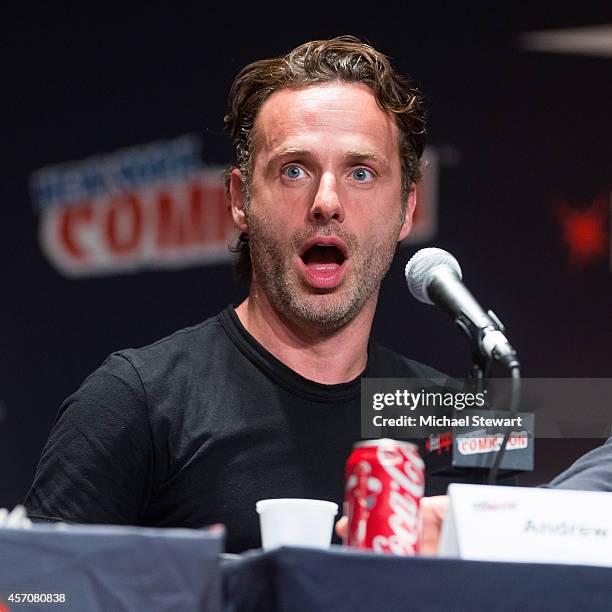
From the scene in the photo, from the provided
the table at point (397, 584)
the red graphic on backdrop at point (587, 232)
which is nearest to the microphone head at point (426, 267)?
the table at point (397, 584)

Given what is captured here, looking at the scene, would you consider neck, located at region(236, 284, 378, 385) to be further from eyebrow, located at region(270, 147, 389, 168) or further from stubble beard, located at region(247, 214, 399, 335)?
eyebrow, located at region(270, 147, 389, 168)

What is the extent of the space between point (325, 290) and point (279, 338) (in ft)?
0.41

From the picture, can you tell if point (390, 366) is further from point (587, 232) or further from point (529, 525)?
point (529, 525)

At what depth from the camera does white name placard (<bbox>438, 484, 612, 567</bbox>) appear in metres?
0.92

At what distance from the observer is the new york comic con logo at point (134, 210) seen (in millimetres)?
3010

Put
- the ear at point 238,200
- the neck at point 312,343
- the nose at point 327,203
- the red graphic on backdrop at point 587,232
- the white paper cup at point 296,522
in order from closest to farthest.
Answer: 1. the white paper cup at point 296,522
2. the nose at point 327,203
3. the neck at point 312,343
4. the ear at point 238,200
5. the red graphic on backdrop at point 587,232

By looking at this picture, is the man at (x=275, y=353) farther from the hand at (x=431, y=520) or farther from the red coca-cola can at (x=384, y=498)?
the red coca-cola can at (x=384, y=498)

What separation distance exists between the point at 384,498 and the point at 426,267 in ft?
1.21

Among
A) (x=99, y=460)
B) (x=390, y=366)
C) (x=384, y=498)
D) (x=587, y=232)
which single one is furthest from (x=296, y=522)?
(x=587, y=232)

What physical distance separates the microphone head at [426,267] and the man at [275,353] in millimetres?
494

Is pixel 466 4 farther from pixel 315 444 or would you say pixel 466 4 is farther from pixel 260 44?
pixel 315 444

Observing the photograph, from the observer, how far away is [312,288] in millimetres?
1845

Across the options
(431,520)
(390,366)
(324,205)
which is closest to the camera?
(431,520)

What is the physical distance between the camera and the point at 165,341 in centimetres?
189
